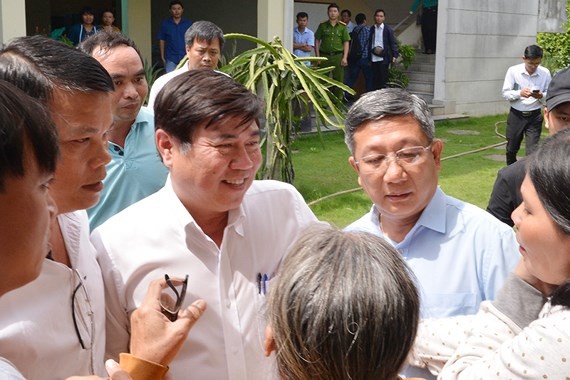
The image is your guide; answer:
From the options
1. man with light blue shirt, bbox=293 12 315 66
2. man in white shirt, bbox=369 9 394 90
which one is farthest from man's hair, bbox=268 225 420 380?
man in white shirt, bbox=369 9 394 90

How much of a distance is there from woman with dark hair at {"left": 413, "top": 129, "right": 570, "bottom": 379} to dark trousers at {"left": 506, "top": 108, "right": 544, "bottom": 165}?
8.22 metres

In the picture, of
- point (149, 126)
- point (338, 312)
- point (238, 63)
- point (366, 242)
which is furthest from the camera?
point (238, 63)

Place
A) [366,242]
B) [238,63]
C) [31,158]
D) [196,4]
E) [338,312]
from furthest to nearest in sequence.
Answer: [196,4] < [238,63] < [366,242] < [338,312] < [31,158]

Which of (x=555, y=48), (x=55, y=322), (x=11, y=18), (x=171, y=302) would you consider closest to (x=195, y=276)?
(x=171, y=302)

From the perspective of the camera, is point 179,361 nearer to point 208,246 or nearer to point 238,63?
point 208,246

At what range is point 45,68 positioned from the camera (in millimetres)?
1916

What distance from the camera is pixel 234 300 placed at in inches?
84.5

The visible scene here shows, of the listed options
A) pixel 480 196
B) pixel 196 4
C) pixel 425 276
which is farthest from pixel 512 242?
pixel 196 4

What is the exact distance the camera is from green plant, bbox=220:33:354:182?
600cm

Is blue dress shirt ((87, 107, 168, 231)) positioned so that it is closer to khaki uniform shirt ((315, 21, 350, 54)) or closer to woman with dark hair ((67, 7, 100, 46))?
woman with dark hair ((67, 7, 100, 46))

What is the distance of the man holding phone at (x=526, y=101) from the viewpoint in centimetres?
954

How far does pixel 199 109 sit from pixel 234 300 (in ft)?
1.91

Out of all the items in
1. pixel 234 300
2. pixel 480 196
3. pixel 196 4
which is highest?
pixel 196 4

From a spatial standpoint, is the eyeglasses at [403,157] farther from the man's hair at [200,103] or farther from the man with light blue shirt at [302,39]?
the man with light blue shirt at [302,39]
